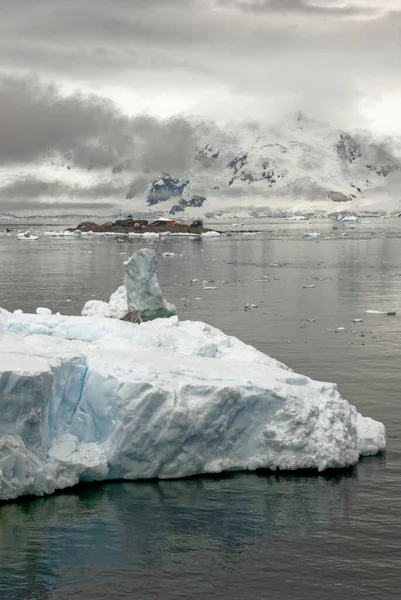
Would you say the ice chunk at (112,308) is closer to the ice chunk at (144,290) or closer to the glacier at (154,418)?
the ice chunk at (144,290)

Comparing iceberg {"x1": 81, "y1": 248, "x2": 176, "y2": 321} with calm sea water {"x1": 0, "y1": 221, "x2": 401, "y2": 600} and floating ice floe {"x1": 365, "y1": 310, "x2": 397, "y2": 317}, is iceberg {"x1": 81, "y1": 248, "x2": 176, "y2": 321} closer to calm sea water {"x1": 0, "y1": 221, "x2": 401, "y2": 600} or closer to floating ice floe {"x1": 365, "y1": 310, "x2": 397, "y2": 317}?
floating ice floe {"x1": 365, "y1": 310, "x2": 397, "y2": 317}

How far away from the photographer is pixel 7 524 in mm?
22094

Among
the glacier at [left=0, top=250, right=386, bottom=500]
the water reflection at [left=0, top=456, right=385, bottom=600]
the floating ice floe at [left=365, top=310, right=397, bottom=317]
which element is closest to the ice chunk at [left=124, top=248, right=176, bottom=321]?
the floating ice floe at [left=365, top=310, right=397, bottom=317]

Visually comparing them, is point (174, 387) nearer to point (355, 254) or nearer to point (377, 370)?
point (377, 370)

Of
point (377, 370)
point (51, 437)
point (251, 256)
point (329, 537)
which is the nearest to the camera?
point (329, 537)

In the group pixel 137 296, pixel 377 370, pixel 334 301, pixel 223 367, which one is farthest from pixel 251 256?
pixel 223 367

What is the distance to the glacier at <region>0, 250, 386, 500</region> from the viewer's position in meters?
24.0

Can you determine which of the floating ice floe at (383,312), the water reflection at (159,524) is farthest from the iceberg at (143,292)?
the water reflection at (159,524)

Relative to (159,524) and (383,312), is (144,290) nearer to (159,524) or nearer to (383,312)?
(383,312)

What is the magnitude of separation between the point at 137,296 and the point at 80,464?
27.3 m

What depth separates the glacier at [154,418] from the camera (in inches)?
947

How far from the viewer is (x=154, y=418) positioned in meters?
25.0

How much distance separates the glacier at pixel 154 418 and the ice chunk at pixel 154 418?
28mm

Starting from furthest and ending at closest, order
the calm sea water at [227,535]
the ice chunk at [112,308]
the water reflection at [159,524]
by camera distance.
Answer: the ice chunk at [112,308]
the water reflection at [159,524]
the calm sea water at [227,535]
